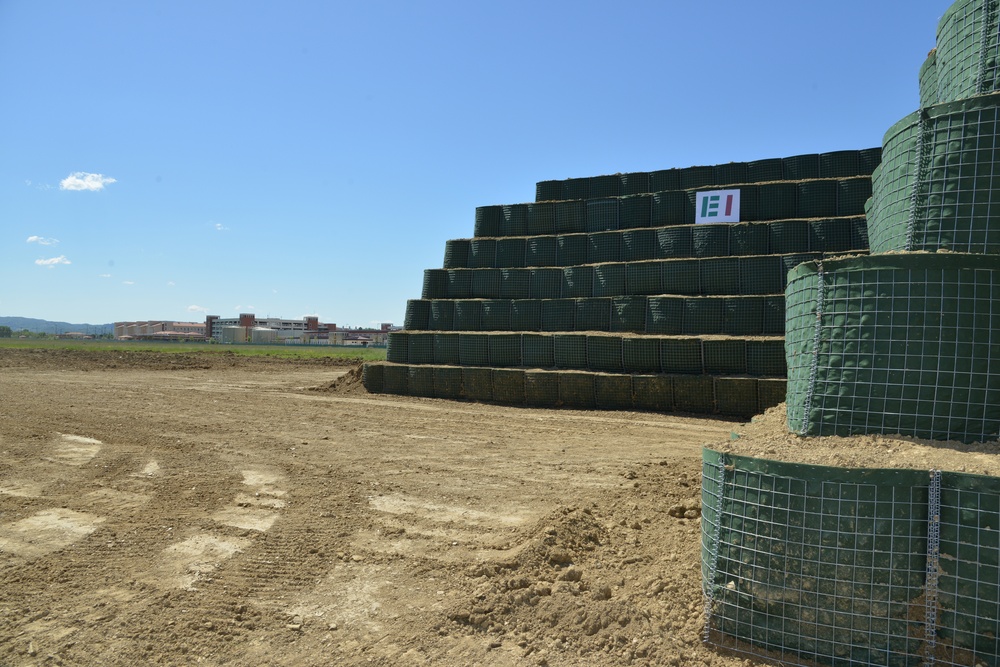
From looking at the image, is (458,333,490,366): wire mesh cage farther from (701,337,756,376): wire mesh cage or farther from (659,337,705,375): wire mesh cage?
(701,337,756,376): wire mesh cage

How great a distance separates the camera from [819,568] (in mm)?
3094

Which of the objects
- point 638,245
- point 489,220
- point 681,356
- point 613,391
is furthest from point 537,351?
point 489,220

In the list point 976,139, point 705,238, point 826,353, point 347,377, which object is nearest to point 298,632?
point 826,353

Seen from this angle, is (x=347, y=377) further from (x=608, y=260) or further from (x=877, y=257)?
(x=877, y=257)

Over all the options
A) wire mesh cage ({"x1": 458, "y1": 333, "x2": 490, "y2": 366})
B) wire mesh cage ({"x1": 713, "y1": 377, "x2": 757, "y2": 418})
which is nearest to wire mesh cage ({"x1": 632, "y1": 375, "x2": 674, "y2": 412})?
wire mesh cage ({"x1": 713, "y1": 377, "x2": 757, "y2": 418})

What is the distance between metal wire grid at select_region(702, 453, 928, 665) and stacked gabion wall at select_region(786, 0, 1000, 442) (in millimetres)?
638

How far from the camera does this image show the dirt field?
142 inches

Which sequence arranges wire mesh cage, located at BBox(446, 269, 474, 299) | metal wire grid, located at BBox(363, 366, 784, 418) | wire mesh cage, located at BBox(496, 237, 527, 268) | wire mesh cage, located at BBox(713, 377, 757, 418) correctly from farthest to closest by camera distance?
wire mesh cage, located at BBox(446, 269, 474, 299) < wire mesh cage, located at BBox(496, 237, 527, 268) < metal wire grid, located at BBox(363, 366, 784, 418) < wire mesh cage, located at BBox(713, 377, 757, 418)

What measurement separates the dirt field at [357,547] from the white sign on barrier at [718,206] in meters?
6.42

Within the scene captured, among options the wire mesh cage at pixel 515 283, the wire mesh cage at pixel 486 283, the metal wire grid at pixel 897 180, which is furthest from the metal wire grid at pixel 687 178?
the metal wire grid at pixel 897 180

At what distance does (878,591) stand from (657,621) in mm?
1147

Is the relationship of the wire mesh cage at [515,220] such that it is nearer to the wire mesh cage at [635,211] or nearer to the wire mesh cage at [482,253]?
the wire mesh cage at [482,253]

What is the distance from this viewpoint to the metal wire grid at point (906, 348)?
326cm

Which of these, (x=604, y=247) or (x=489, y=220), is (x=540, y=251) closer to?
(x=604, y=247)
